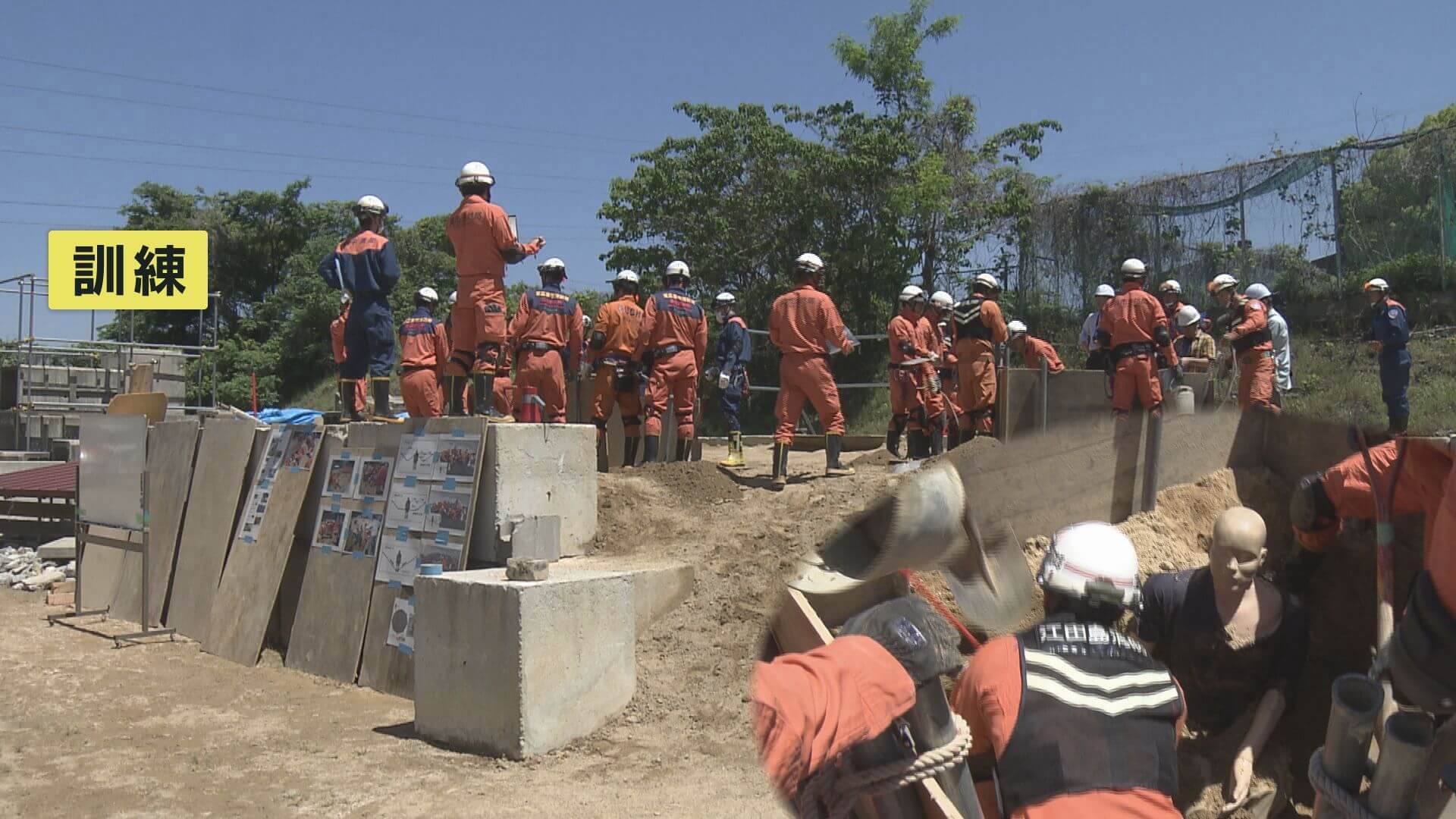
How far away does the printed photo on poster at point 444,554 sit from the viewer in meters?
7.03

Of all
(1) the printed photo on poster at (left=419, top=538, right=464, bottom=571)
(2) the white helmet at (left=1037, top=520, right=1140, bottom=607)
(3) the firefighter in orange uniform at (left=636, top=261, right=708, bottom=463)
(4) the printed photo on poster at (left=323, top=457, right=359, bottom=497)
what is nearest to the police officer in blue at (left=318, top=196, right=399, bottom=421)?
(4) the printed photo on poster at (left=323, top=457, right=359, bottom=497)

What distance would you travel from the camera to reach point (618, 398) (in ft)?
33.8

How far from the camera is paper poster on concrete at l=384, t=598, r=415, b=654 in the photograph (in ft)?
23.6

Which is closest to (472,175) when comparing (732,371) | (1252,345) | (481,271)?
(481,271)

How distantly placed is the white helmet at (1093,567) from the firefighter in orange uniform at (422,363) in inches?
374

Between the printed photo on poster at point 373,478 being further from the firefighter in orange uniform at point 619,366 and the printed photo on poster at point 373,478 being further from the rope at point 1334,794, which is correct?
the rope at point 1334,794

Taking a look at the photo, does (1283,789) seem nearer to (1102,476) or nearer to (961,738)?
(1102,476)

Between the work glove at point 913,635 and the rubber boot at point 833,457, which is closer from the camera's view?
the work glove at point 913,635

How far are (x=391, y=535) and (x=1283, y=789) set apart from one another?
629cm

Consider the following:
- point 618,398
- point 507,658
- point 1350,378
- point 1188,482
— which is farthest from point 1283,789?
point 1350,378

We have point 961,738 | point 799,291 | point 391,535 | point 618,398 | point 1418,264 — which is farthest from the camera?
point 1418,264

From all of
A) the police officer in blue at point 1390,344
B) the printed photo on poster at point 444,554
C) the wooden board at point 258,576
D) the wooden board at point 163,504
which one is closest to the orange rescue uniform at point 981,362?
the police officer in blue at point 1390,344

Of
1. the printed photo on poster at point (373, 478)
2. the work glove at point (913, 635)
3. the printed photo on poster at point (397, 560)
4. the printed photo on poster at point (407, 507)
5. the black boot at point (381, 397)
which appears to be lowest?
the printed photo on poster at point (397, 560)

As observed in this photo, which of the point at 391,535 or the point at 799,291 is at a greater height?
the point at 799,291
